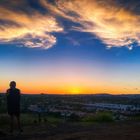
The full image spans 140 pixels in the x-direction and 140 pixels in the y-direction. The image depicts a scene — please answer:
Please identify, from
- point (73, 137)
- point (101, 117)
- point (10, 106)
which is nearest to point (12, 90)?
point (10, 106)

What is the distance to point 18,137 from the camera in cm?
1518

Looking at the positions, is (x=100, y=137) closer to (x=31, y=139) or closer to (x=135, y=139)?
(x=135, y=139)

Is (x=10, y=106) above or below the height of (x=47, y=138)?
above

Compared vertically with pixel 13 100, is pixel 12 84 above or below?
above

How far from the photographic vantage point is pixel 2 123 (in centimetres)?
2177

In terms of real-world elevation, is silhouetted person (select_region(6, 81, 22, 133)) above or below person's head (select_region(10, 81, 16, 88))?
below

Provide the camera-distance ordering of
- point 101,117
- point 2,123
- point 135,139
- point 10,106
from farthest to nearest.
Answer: point 101,117 → point 2,123 → point 10,106 → point 135,139

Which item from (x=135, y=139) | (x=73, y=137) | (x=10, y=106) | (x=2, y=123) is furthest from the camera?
(x=2, y=123)

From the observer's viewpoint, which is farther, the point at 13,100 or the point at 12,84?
the point at 13,100

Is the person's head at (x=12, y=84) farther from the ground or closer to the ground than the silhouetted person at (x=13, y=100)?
farther from the ground

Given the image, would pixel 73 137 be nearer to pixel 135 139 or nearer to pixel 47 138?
pixel 47 138

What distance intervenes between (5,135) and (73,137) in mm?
3042

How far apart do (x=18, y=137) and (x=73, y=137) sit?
2.27m

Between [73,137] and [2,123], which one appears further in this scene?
[2,123]
